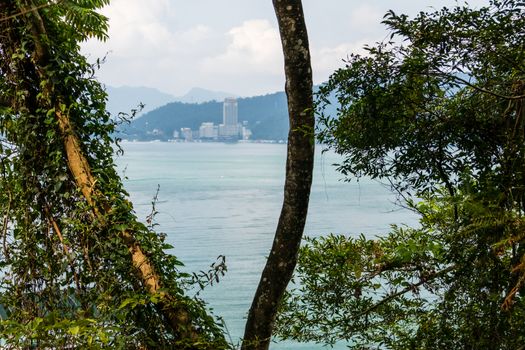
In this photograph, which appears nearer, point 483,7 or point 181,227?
point 483,7

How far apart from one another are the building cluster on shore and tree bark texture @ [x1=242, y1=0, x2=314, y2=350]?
80700 millimetres

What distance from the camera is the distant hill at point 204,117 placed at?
82125 millimetres

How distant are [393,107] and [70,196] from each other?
1.46m

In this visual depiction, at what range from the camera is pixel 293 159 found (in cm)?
272

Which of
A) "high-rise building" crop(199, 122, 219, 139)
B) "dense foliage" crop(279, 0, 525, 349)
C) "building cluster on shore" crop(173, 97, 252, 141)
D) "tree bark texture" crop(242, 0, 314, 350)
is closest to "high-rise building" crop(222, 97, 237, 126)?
"building cluster on shore" crop(173, 97, 252, 141)

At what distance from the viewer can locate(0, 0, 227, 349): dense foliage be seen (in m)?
2.81

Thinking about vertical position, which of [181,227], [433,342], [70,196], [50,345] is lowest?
[181,227]

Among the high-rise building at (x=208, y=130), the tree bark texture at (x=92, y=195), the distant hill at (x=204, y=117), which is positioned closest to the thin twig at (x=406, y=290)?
the tree bark texture at (x=92, y=195)

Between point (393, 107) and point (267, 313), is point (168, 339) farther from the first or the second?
point (393, 107)

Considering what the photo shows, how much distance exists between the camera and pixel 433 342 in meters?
3.34

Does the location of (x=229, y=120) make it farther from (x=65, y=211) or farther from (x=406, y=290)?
(x=65, y=211)

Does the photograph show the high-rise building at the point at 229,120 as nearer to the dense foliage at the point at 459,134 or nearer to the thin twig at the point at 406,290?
the thin twig at the point at 406,290

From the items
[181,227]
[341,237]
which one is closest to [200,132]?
[181,227]

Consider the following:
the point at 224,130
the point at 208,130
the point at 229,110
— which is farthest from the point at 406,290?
the point at 208,130
